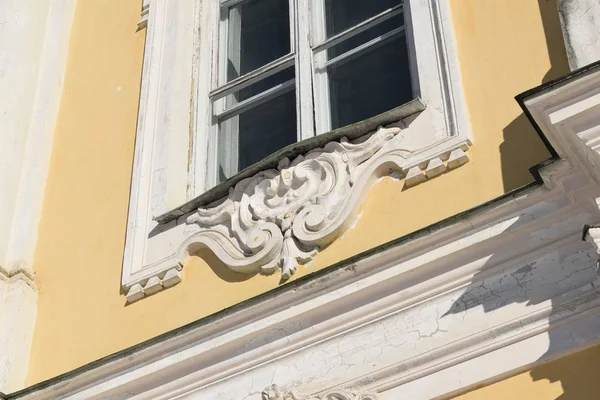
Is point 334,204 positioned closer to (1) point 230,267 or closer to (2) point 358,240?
(2) point 358,240

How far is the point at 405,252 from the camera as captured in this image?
475 cm

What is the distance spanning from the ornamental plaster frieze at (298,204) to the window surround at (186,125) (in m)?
0.01

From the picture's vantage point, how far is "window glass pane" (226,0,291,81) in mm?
6552

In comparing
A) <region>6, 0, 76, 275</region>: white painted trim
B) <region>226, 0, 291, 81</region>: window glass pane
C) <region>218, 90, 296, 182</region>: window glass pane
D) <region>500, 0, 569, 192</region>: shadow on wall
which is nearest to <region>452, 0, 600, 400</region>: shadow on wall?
<region>500, 0, 569, 192</region>: shadow on wall

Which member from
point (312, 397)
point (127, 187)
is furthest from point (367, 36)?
point (312, 397)

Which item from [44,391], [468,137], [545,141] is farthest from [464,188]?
[44,391]

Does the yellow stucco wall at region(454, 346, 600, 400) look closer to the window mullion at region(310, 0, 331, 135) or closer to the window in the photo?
the window

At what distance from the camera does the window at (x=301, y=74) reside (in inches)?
231

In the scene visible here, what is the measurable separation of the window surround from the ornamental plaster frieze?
0.04 ft

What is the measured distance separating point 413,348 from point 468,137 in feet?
3.07

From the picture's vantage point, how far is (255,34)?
22.1ft

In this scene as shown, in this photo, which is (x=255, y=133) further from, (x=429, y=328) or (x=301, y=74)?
(x=429, y=328)

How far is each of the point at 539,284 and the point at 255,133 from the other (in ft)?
6.91

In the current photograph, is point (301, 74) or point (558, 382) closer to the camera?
point (558, 382)
